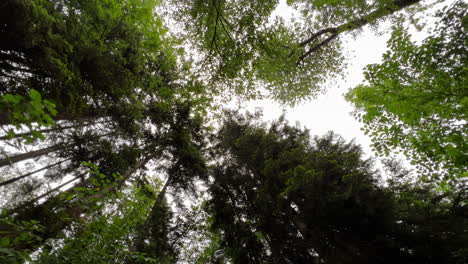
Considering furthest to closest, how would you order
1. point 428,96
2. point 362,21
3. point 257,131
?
point 257,131
point 362,21
point 428,96

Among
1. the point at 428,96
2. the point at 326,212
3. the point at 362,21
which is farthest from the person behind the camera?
the point at 362,21

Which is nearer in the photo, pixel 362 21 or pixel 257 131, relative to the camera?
pixel 362 21

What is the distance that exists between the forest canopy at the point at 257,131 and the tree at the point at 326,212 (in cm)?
4

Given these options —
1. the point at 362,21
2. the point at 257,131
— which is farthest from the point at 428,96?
the point at 257,131

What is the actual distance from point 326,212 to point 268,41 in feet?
18.2

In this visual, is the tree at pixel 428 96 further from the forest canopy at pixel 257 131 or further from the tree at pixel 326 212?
the tree at pixel 326 212

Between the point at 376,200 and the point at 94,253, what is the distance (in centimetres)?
639

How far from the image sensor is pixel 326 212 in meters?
5.42

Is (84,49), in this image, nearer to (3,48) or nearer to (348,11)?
(3,48)

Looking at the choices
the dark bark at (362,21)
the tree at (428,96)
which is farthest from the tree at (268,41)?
the tree at (428,96)

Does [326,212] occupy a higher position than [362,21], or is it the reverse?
[362,21]

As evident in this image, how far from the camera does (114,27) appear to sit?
18.0ft

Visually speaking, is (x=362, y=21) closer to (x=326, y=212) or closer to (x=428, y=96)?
(x=428, y=96)

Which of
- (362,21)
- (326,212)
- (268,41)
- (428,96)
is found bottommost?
(326,212)
